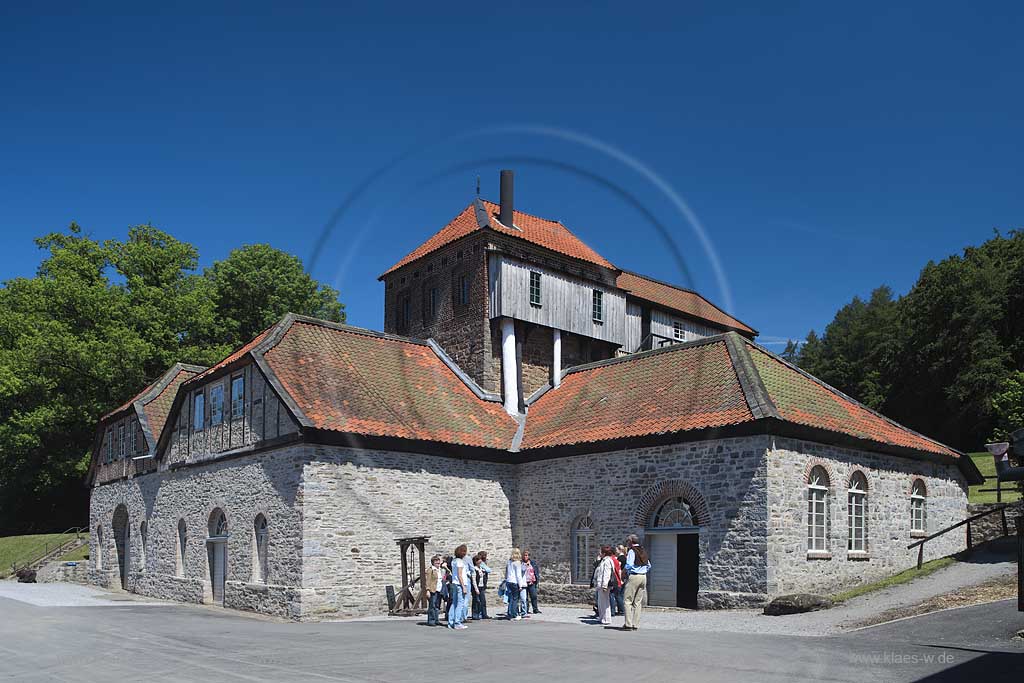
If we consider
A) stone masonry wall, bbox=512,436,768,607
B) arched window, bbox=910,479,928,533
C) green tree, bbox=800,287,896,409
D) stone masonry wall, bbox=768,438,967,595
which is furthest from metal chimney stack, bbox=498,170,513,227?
green tree, bbox=800,287,896,409

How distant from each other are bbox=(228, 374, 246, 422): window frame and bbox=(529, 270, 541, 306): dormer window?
32.0 feet

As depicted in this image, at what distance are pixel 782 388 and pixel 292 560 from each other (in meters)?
12.7

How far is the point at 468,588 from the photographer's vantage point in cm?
1784

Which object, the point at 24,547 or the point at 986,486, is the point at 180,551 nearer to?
the point at 24,547

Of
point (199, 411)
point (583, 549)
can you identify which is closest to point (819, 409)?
point (583, 549)

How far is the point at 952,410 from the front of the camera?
50312mm

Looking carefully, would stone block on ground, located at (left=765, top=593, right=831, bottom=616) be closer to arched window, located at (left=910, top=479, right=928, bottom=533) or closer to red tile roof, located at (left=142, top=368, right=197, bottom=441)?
arched window, located at (left=910, top=479, right=928, bottom=533)

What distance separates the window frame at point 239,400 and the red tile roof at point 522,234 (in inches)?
349

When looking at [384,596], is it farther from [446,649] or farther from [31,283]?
[31,283]

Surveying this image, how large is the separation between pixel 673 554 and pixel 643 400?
4.31 m

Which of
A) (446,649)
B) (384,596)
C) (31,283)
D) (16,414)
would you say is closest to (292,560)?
(384,596)

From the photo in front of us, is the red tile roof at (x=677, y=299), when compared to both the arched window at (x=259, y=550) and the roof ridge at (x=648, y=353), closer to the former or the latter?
the roof ridge at (x=648, y=353)

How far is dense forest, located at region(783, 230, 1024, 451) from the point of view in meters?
48.0

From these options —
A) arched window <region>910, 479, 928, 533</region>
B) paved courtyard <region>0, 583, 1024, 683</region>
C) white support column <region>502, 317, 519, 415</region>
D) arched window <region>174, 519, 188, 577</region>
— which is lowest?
arched window <region>174, 519, 188, 577</region>
